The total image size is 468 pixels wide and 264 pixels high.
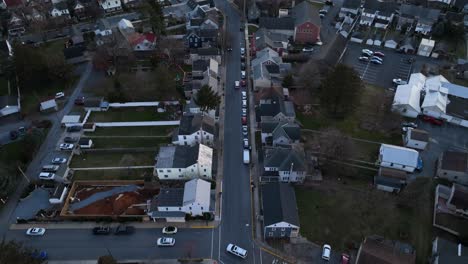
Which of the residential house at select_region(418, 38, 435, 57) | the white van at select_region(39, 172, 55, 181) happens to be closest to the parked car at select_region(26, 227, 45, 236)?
the white van at select_region(39, 172, 55, 181)

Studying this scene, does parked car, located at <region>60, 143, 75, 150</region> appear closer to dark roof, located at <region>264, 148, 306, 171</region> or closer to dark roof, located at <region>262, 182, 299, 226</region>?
dark roof, located at <region>264, 148, 306, 171</region>

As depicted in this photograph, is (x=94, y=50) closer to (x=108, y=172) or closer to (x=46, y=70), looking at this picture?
(x=46, y=70)

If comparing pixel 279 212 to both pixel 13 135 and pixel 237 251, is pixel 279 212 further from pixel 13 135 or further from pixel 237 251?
pixel 13 135

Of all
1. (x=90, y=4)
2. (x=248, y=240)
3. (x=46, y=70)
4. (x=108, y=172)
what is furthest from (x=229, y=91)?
(x=90, y=4)

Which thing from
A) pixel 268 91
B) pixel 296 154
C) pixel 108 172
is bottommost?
pixel 108 172

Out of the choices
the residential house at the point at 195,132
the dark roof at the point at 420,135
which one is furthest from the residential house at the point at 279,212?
the dark roof at the point at 420,135

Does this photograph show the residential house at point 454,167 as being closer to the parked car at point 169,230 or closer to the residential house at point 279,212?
the residential house at point 279,212
